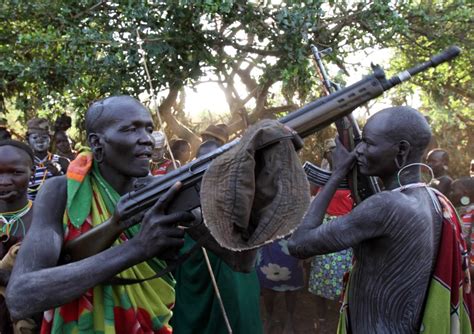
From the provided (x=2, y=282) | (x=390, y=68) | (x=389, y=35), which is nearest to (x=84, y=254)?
(x=2, y=282)

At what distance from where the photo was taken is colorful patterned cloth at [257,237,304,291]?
5902 mm

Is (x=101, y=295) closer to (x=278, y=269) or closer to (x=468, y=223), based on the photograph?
(x=278, y=269)

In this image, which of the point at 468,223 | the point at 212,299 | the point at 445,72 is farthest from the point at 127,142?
the point at 445,72

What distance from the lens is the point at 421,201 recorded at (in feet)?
8.62

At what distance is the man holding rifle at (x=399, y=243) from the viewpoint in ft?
8.38

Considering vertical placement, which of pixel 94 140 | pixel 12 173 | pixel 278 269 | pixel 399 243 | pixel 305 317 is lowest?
pixel 305 317

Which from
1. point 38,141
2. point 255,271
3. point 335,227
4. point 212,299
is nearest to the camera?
point 335,227

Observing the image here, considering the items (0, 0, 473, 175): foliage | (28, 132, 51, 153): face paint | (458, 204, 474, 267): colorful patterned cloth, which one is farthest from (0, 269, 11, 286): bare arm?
(458, 204, 474, 267): colorful patterned cloth

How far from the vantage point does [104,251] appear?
2.05 m

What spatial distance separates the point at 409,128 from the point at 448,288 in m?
0.80

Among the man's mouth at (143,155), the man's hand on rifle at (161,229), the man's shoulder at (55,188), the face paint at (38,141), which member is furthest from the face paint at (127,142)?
the face paint at (38,141)

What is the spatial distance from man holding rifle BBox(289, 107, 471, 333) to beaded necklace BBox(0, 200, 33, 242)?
1.73 meters

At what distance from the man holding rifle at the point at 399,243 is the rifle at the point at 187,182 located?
0.36 metres

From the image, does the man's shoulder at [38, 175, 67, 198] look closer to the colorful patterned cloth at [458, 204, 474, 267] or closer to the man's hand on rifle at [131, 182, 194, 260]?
the man's hand on rifle at [131, 182, 194, 260]
